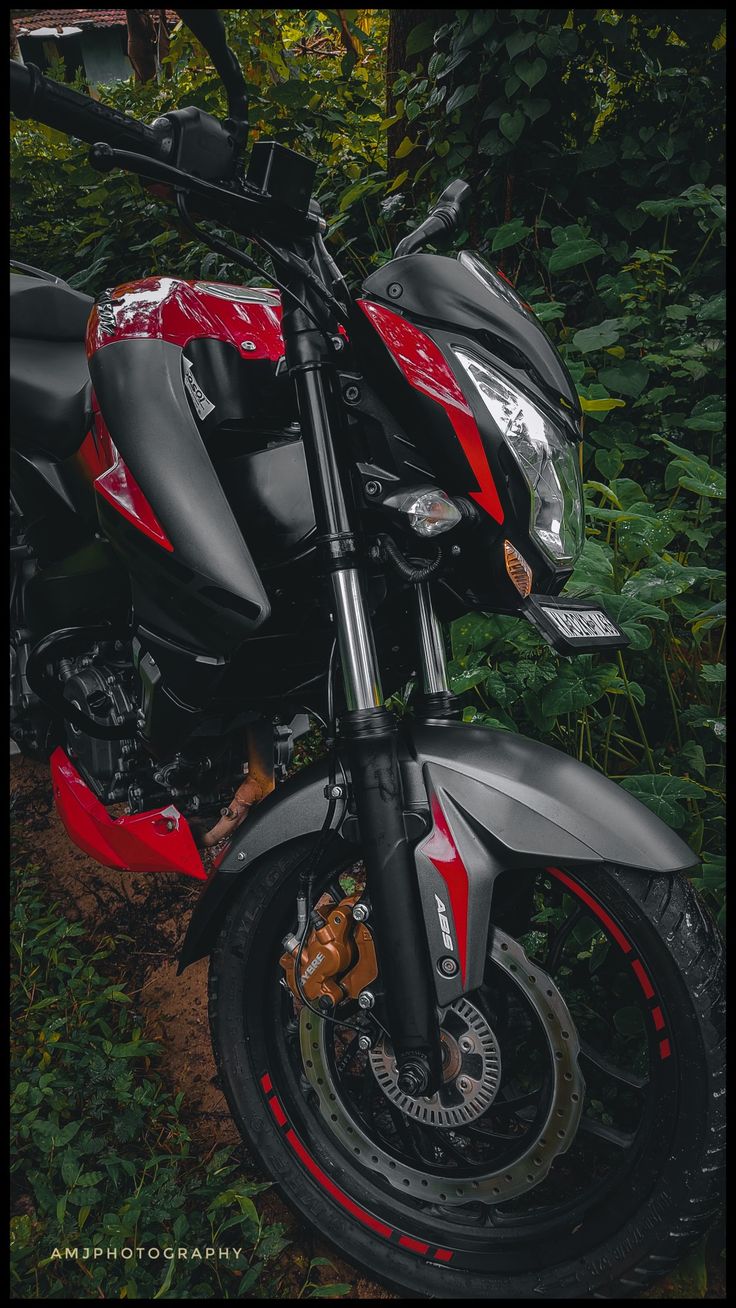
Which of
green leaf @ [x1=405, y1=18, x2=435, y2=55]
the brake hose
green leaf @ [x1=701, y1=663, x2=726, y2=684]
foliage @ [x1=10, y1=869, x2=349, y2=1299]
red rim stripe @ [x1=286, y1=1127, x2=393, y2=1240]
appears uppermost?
green leaf @ [x1=405, y1=18, x2=435, y2=55]

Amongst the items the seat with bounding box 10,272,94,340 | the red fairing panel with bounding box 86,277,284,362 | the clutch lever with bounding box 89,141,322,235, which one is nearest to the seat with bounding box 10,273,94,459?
the seat with bounding box 10,272,94,340

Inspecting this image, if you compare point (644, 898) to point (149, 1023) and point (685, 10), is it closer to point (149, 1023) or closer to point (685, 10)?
point (149, 1023)

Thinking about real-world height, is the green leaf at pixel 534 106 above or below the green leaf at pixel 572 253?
above

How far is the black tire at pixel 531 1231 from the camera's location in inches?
53.5

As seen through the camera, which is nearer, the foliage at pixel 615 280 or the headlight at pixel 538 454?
the headlight at pixel 538 454

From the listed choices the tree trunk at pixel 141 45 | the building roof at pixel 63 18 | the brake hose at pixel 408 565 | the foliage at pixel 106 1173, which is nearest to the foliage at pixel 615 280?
the brake hose at pixel 408 565

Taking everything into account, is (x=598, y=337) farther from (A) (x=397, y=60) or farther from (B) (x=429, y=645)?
(A) (x=397, y=60)

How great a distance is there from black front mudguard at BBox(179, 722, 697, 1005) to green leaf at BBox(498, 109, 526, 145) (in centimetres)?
252

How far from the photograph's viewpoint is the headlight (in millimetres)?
1410

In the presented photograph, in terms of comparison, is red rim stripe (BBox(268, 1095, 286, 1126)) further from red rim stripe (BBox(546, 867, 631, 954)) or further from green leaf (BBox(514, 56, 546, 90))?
green leaf (BBox(514, 56, 546, 90))

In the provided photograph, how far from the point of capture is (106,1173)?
188cm

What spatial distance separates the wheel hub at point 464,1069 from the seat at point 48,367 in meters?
1.36

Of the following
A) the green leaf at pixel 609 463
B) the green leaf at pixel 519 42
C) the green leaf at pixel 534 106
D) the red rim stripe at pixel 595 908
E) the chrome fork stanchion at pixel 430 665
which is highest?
the green leaf at pixel 519 42

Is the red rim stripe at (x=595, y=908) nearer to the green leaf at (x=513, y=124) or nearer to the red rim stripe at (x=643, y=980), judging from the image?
the red rim stripe at (x=643, y=980)
